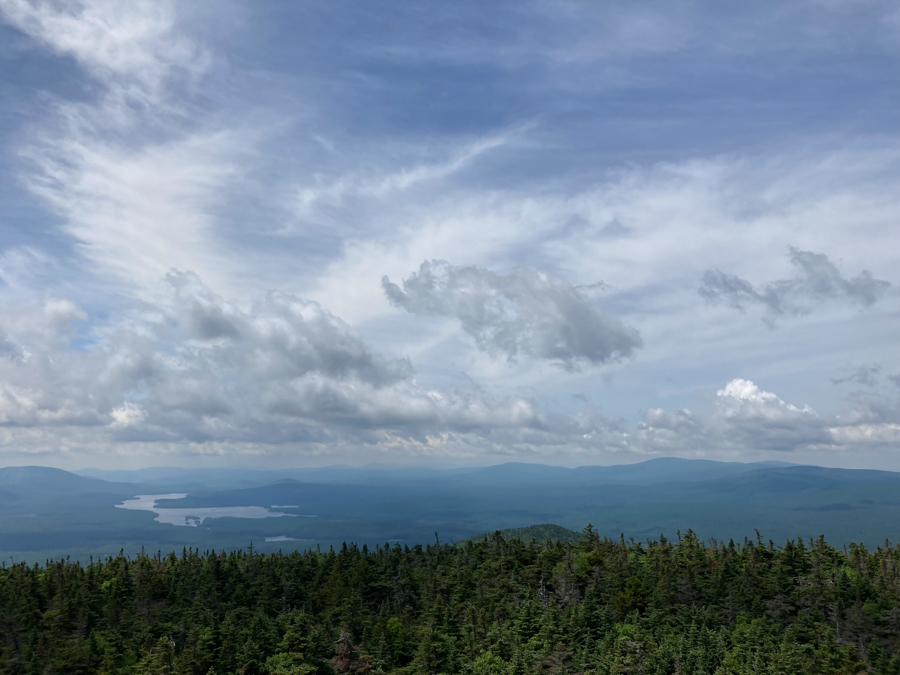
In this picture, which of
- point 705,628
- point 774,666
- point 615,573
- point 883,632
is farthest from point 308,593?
point 883,632

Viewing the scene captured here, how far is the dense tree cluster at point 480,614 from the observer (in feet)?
232

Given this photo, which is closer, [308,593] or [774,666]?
[774,666]

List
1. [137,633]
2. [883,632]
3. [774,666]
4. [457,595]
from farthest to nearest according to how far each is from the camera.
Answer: [457,595] → [137,633] → [883,632] → [774,666]

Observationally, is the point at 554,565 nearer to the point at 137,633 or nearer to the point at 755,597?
the point at 755,597

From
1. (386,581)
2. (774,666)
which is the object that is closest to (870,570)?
(774,666)

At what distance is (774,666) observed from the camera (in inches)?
2303

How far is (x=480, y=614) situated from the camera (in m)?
91.3

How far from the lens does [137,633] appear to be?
9356 cm

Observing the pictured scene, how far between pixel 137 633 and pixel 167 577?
27.1 metres

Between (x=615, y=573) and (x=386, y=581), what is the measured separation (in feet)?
141

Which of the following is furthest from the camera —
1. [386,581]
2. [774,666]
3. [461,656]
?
[386,581]

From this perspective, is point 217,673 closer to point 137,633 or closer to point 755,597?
point 137,633

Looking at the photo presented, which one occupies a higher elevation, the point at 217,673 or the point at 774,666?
the point at 774,666

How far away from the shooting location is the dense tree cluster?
70750mm
